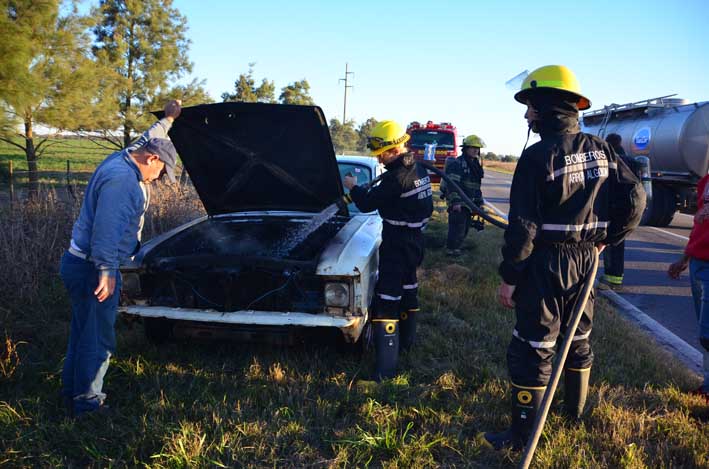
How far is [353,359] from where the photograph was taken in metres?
3.64

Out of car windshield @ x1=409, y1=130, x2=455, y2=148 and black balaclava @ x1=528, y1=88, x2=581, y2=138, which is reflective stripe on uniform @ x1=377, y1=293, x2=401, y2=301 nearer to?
black balaclava @ x1=528, y1=88, x2=581, y2=138

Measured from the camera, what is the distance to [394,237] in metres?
3.41

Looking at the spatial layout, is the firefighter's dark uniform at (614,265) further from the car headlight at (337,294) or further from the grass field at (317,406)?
the car headlight at (337,294)

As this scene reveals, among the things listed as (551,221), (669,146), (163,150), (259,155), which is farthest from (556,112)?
(669,146)

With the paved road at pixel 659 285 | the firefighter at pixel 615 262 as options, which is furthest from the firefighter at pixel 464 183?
the paved road at pixel 659 285

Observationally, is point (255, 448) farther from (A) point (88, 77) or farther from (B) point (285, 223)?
(A) point (88, 77)

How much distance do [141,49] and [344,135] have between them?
28636 mm

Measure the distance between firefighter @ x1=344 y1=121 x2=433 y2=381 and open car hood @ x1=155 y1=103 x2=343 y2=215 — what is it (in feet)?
1.58

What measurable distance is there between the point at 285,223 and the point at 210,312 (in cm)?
137

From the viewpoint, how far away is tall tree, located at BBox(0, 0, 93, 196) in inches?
252

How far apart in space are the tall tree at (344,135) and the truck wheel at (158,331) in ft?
117

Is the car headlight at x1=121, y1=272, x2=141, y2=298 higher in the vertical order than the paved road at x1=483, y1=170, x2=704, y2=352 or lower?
higher

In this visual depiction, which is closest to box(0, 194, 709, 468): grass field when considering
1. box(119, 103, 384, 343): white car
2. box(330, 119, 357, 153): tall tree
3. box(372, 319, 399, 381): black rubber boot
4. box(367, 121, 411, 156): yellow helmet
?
box(372, 319, 399, 381): black rubber boot

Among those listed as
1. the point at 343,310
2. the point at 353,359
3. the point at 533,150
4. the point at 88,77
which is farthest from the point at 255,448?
the point at 88,77
